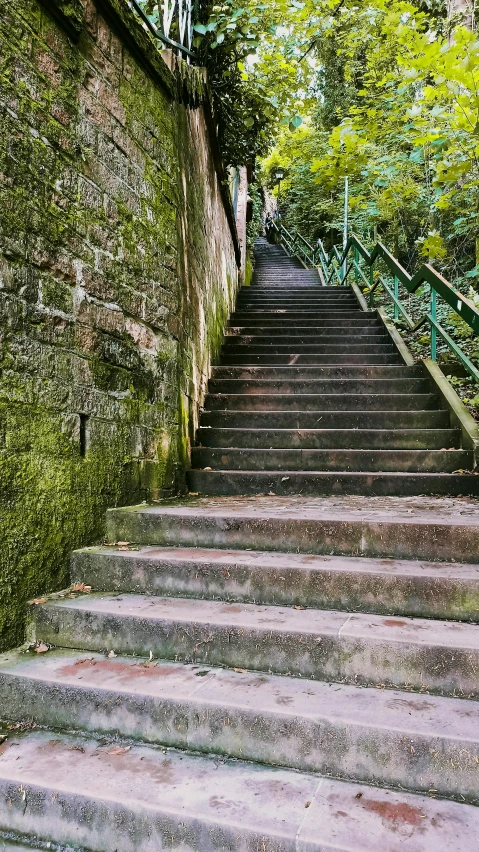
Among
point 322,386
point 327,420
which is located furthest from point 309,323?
point 327,420

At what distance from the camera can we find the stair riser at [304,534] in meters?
2.39

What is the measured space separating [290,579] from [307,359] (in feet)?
12.4

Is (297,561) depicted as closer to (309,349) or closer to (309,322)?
(309,349)

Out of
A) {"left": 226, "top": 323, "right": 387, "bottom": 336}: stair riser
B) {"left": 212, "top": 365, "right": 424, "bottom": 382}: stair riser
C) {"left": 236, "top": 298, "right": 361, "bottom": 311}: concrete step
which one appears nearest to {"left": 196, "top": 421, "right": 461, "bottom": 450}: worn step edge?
{"left": 212, "top": 365, "right": 424, "bottom": 382}: stair riser

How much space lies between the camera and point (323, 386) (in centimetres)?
496

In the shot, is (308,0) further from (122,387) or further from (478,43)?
(122,387)

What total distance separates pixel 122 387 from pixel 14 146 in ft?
4.06

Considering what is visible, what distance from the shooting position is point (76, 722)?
1.81 metres

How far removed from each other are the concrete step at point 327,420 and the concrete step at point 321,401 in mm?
222

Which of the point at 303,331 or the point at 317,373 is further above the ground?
the point at 303,331

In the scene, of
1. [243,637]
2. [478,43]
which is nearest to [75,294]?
[243,637]

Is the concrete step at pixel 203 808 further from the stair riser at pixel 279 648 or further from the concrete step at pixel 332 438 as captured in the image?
the concrete step at pixel 332 438

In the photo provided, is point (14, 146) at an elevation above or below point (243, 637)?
above

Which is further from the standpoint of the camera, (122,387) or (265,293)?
(265,293)
